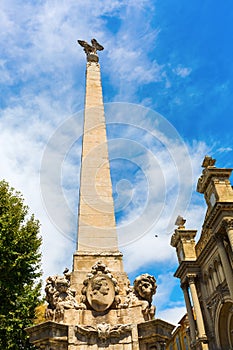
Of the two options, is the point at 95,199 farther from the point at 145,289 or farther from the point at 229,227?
the point at 229,227

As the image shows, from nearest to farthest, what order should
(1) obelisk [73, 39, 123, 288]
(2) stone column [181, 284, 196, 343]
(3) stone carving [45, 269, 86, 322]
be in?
(3) stone carving [45, 269, 86, 322] → (1) obelisk [73, 39, 123, 288] → (2) stone column [181, 284, 196, 343]

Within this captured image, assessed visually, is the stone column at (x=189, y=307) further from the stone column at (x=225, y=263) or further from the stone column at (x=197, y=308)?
the stone column at (x=225, y=263)

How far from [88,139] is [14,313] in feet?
27.0

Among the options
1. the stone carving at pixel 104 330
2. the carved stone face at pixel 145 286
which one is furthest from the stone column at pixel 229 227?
the stone carving at pixel 104 330

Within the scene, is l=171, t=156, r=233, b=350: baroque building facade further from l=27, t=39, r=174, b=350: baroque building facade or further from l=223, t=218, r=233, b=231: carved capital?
l=27, t=39, r=174, b=350: baroque building facade

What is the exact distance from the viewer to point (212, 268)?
76.4ft

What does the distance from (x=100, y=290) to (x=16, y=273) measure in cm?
850

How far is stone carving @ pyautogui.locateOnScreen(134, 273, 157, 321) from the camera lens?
276 inches

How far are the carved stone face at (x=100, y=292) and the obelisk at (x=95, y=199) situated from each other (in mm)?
520

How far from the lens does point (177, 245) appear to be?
2839cm

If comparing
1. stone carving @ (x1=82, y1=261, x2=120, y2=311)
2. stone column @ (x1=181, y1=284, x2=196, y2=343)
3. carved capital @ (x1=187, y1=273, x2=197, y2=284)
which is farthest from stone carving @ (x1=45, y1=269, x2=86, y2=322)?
stone column @ (x1=181, y1=284, x2=196, y2=343)

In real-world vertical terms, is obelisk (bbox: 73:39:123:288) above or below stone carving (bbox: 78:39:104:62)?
below

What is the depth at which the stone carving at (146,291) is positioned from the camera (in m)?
7.02

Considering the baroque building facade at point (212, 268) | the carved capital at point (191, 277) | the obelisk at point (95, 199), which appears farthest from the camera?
the carved capital at point (191, 277)
